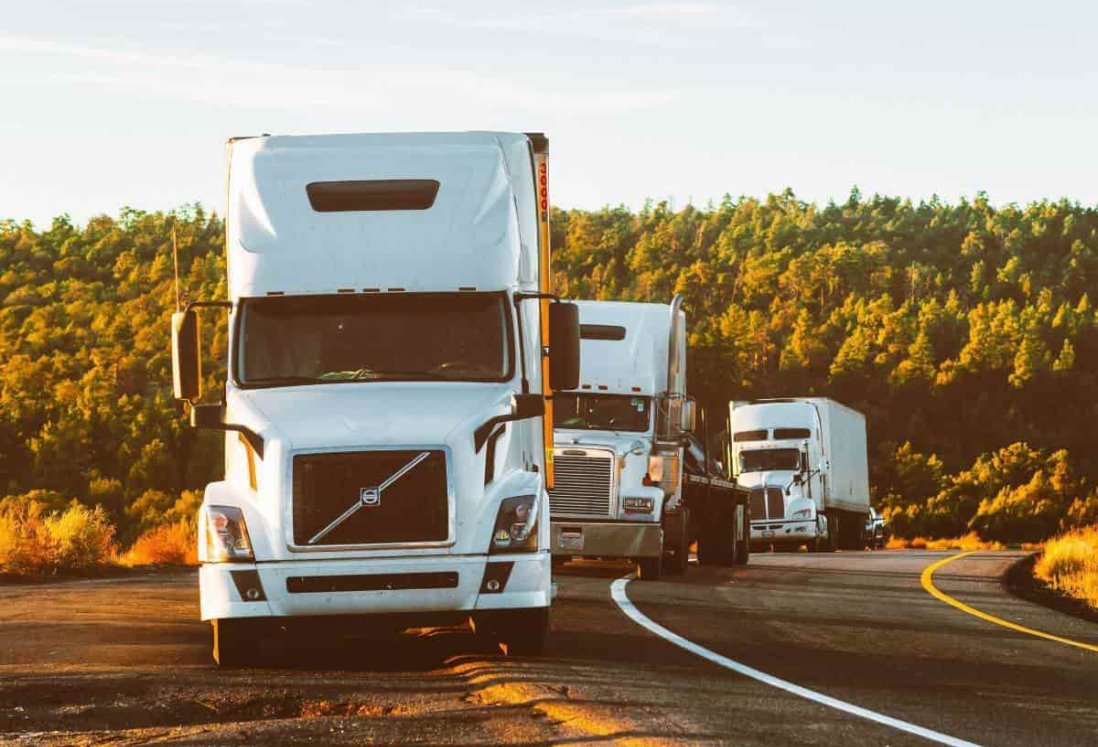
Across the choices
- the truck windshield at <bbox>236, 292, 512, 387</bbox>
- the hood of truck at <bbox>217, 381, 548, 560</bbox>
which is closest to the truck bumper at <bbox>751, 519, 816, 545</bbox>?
the truck windshield at <bbox>236, 292, 512, 387</bbox>

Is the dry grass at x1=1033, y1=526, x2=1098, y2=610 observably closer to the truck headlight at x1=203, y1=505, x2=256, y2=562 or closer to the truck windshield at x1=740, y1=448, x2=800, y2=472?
the truck headlight at x1=203, y1=505, x2=256, y2=562

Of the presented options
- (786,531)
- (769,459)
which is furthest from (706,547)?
(786,531)

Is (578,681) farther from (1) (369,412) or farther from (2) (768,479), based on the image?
(2) (768,479)

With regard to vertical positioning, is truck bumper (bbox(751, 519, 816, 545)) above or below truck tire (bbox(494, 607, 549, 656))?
above

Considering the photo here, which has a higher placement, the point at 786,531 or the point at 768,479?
the point at 768,479

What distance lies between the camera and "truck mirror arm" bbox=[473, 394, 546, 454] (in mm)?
12680

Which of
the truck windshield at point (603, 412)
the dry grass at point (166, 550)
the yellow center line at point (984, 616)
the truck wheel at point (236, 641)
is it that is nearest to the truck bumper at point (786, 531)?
the yellow center line at point (984, 616)

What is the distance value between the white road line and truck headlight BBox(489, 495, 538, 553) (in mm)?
1685

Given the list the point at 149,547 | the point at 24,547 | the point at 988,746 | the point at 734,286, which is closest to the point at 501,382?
the point at 988,746

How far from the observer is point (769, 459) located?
152 feet

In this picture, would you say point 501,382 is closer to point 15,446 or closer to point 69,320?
point 15,446

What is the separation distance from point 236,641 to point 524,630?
2018 millimetres

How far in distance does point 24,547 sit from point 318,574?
15.2 metres

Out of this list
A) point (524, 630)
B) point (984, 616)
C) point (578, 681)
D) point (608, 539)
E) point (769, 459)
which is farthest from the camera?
point (769, 459)
